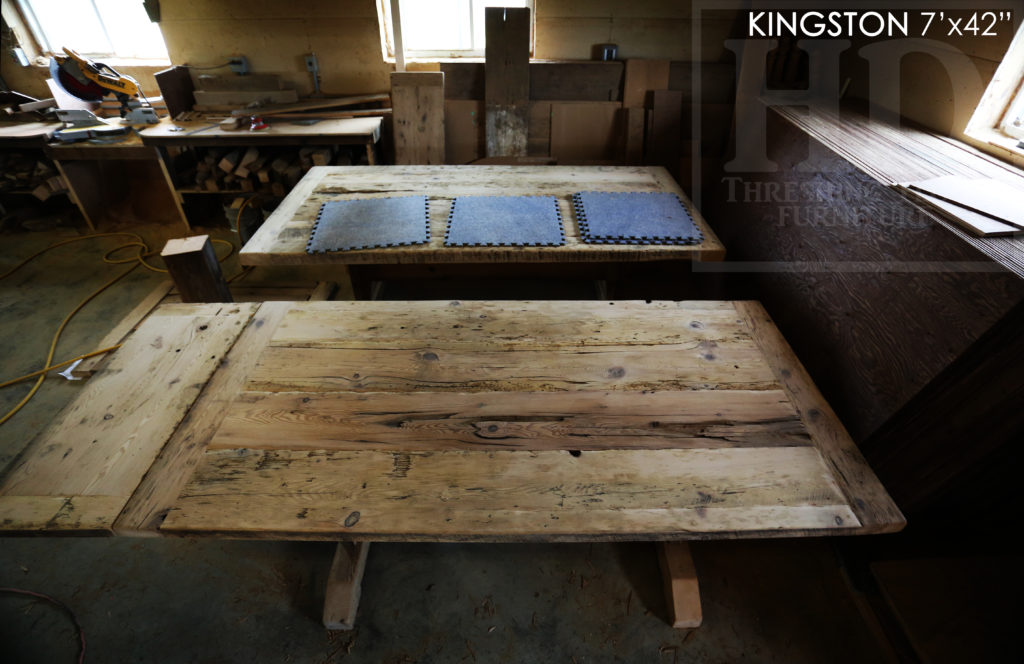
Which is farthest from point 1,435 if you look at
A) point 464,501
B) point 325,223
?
point 464,501

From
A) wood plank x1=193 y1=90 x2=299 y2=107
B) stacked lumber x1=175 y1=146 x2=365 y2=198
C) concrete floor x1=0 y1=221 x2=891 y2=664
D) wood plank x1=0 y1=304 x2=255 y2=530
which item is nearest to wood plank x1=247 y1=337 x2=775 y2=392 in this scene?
wood plank x1=0 y1=304 x2=255 y2=530

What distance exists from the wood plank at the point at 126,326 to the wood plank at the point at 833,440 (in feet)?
9.41

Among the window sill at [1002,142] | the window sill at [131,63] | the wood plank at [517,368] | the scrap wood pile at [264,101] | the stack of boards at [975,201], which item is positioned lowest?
the wood plank at [517,368]

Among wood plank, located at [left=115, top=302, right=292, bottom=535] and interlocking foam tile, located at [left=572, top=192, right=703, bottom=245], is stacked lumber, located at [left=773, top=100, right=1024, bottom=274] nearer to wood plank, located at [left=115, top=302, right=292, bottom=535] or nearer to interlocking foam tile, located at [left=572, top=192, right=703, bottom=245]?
interlocking foam tile, located at [left=572, top=192, right=703, bottom=245]

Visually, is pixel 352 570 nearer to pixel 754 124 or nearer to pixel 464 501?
pixel 464 501

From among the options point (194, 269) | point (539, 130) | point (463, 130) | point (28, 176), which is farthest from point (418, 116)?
point (28, 176)

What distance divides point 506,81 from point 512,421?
2.66m

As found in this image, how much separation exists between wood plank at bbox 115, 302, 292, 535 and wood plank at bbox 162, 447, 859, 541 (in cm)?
5

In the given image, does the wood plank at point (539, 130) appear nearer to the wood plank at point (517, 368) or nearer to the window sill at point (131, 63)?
the wood plank at point (517, 368)

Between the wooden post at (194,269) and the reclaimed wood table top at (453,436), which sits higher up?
the wooden post at (194,269)

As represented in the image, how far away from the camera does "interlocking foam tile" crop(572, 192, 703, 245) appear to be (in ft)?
6.12

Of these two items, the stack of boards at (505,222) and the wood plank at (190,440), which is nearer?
the wood plank at (190,440)

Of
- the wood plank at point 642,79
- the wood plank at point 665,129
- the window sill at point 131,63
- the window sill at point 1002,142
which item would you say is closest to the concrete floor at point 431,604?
the window sill at point 1002,142

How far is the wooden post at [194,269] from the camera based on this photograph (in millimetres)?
1811
